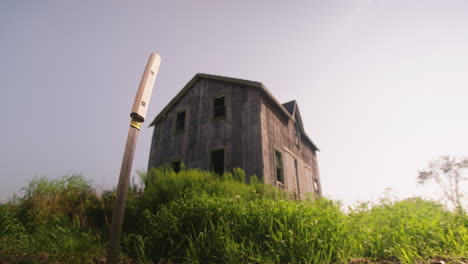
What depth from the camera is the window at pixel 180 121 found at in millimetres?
12812

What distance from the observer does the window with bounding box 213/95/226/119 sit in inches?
459

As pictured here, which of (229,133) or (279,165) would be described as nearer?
(229,133)

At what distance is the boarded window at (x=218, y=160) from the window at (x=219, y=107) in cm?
173

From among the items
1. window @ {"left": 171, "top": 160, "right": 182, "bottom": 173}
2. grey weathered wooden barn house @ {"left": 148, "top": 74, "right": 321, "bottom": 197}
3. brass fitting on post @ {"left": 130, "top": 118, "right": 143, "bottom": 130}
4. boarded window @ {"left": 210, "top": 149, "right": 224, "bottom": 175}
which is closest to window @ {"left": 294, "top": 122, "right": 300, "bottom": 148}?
grey weathered wooden barn house @ {"left": 148, "top": 74, "right": 321, "bottom": 197}

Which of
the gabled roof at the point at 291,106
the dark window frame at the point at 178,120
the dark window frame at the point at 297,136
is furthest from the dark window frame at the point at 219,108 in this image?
the dark window frame at the point at 297,136

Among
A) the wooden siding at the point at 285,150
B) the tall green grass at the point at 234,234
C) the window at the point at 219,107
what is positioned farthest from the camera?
the window at the point at 219,107

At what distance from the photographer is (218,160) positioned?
445 inches

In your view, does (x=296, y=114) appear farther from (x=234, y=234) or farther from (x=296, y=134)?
(x=234, y=234)

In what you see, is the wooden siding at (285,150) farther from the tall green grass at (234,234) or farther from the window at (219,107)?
the tall green grass at (234,234)

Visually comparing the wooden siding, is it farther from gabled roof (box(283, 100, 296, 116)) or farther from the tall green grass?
the tall green grass

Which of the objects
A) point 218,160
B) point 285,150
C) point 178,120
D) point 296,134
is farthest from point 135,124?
point 296,134

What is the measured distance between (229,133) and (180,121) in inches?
140

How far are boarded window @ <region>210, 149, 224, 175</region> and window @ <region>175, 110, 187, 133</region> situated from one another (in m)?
2.69

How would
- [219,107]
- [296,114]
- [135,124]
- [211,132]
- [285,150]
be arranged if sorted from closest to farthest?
1. [135,124]
2. [211,132]
3. [219,107]
4. [285,150]
5. [296,114]
